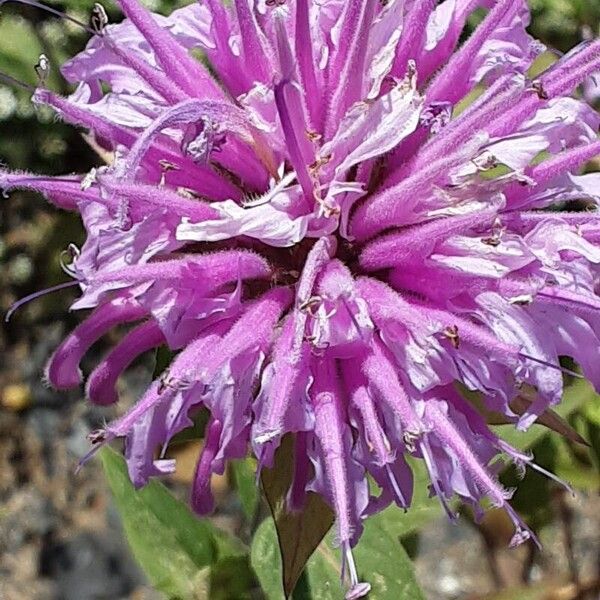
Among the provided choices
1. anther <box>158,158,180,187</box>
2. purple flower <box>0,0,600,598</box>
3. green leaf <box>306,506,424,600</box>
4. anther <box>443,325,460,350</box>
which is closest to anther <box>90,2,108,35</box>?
purple flower <box>0,0,600,598</box>

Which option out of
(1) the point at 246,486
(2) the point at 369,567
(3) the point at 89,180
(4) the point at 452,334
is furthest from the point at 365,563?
(3) the point at 89,180

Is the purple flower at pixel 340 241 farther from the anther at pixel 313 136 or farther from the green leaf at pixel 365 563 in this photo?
the green leaf at pixel 365 563

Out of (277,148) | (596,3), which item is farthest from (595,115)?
(596,3)

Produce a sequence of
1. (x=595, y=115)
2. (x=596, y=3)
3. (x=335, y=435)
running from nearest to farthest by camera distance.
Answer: (x=335, y=435), (x=595, y=115), (x=596, y=3)

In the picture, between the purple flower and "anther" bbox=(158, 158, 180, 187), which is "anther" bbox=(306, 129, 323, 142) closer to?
the purple flower

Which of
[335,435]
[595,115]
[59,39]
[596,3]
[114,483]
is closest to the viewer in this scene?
[335,435]

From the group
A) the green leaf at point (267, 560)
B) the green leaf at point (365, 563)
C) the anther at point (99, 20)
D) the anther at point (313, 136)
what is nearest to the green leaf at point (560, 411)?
the green leaf at point (365, 563)

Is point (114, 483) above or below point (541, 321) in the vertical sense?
below

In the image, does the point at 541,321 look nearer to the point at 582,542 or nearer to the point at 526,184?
the point at 526,184
